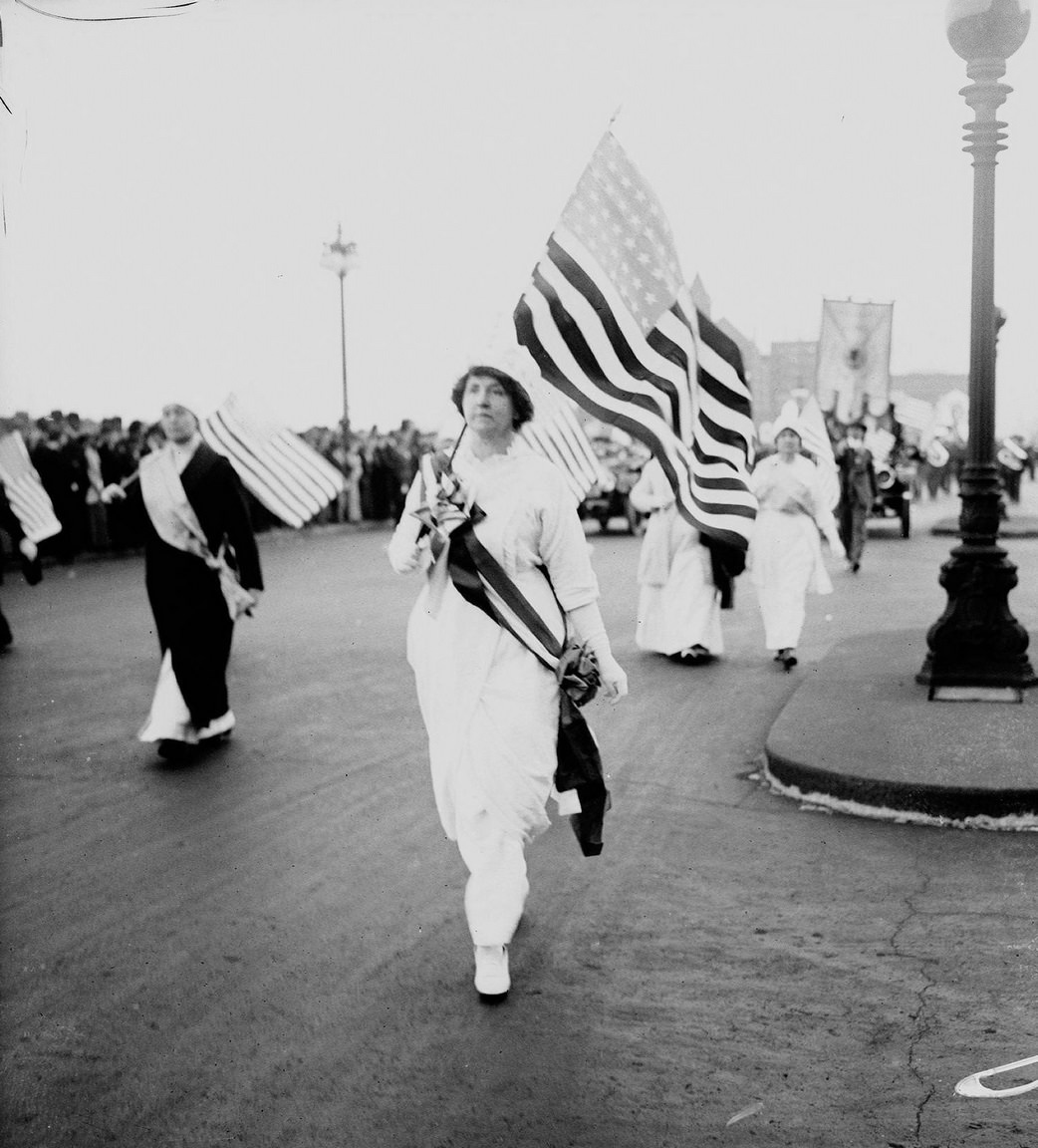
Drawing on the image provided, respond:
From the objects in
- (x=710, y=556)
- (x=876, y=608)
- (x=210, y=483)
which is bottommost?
(x=876, y=608)

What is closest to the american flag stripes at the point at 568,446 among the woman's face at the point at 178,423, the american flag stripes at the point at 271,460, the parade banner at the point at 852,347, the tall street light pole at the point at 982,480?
the parade banner at the point at 852,347

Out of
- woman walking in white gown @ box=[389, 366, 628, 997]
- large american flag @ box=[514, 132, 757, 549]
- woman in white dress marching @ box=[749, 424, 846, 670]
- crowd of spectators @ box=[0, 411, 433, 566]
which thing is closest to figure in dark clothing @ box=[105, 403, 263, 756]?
large american flag @ box=[514, 132, 757, 549]

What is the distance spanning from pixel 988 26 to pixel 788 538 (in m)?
4.20

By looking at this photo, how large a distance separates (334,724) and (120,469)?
14428 mm

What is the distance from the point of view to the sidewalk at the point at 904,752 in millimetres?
5949

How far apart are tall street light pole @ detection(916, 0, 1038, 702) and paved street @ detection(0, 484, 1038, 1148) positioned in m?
1.27

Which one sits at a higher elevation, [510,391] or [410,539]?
[510,391]

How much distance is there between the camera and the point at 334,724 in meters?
8.42

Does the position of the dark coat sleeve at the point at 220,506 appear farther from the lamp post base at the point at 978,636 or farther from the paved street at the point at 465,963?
the lamp post base at the point at 978,636

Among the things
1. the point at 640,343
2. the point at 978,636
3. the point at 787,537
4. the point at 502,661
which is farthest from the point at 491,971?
the point at 787,537

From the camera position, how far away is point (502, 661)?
439 centimetres

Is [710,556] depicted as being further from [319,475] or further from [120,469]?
[120,469]

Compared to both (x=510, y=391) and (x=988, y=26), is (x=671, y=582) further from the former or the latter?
(x=510, y=391)

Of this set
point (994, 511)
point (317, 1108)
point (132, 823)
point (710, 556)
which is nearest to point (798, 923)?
point (317, 1108)
